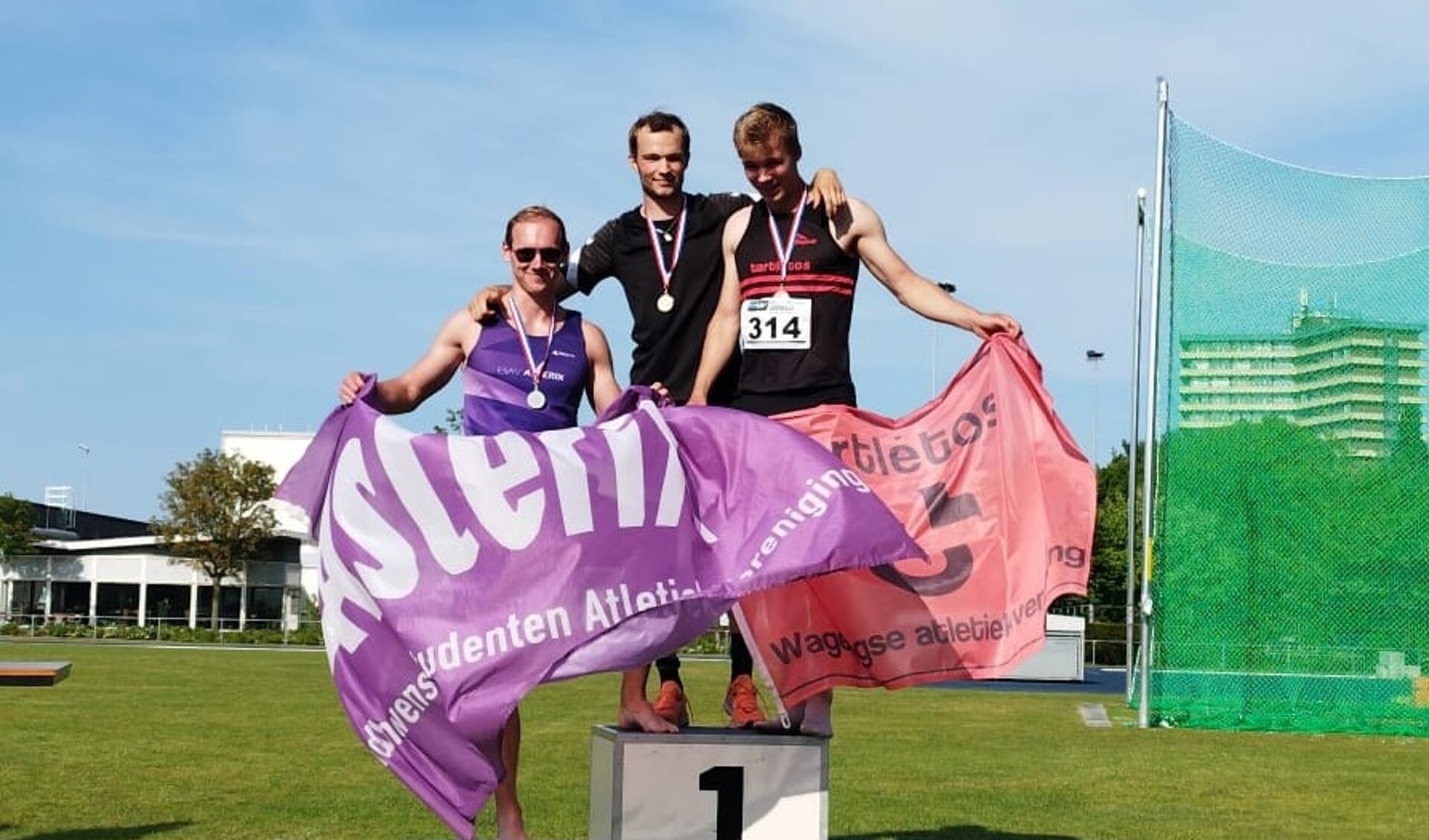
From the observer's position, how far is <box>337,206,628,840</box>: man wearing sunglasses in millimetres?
6297

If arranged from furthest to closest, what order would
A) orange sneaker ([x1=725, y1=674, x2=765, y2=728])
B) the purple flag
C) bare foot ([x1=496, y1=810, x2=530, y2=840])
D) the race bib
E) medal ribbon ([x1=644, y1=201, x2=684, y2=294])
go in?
orange sneaker ([x1=725, y1=674, x2=765, y2=728]), medal ribbon ([x1=644, y1=201, x2=684, y2=294]), the race bib, bare foot ([x1=496, y1=810, x2=530, y2=840]), the purple flag

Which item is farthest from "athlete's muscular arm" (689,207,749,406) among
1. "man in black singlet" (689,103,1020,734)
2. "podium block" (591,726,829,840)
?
"podium block" (591,726,829,840)

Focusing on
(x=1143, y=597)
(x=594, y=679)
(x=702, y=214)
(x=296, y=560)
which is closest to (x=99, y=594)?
A: (x=296, y=560)

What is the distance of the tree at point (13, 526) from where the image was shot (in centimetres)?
6525

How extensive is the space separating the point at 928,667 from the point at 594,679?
25478 millimetres

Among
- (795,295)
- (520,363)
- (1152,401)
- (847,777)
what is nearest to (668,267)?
(795,295)

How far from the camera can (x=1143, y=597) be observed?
1866cm

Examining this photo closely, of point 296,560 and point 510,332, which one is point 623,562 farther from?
point 296,560

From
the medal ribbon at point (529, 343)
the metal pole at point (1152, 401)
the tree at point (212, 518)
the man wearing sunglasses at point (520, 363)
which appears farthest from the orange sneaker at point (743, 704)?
the tree at point (212, 518)

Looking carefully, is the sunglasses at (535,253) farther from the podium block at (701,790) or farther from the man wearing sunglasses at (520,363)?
the podium block at (701,790)

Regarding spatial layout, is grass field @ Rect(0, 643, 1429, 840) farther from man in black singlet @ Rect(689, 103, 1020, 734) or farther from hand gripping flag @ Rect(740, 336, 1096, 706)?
man in black singlet @ Rect(689, 103, 1020, 734)

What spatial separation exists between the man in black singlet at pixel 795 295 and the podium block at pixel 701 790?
0.34 metres

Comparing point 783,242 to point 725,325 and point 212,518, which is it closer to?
point 725,325

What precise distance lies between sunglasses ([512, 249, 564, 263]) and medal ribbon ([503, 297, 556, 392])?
19 centimetres
